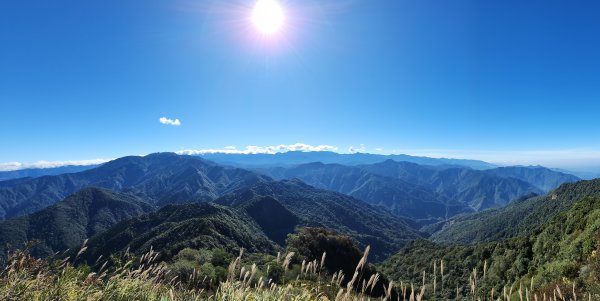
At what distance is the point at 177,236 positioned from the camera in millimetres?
122625

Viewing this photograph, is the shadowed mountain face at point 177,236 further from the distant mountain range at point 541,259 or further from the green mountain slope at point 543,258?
the green mountain slope at point 543,258

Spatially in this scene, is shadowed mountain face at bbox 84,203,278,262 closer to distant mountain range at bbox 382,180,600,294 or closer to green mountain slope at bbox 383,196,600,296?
distant mountain range at bbox 382,180,600,294

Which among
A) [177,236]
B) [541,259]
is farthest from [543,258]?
[177,236]

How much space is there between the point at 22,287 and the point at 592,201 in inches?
2885

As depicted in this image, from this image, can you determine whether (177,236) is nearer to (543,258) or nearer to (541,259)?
(541,259)

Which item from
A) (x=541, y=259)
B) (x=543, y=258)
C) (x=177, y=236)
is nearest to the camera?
(x=543, y=258)

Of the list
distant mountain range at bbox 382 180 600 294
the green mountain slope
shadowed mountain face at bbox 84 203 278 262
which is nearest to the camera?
distant mountain range at bbox 382 180 600 294

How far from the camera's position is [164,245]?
4653 inches

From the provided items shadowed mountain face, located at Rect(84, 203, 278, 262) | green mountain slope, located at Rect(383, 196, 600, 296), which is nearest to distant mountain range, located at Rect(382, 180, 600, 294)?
green mountain slope, located at Rect(383, 196, 600, 296)

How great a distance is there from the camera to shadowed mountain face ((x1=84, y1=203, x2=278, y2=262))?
374 feet

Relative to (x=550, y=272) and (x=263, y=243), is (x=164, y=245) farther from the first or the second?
(x=550, y=272)

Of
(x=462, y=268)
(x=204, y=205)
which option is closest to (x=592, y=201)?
(x=462, y=268)

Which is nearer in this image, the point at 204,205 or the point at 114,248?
the point at 114,248

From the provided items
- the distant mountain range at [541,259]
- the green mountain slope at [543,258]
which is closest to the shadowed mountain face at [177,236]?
the distant mountain range at [541,259]
